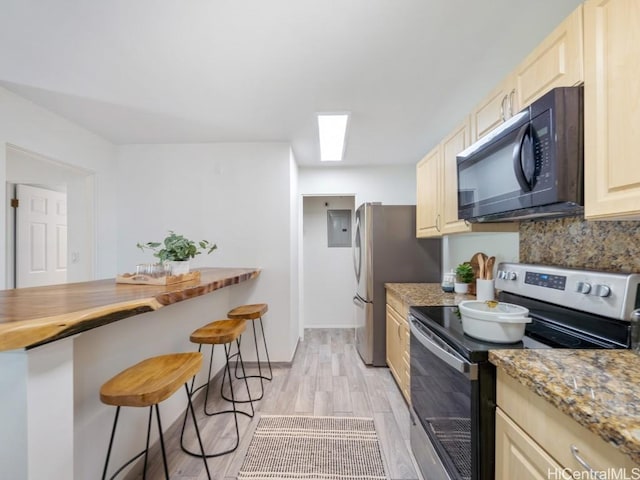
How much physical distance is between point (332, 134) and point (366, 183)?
3.95ft

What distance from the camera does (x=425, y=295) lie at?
7.25 ft

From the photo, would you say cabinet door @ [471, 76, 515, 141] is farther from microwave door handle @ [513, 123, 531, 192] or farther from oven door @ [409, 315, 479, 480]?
oven door @ [409, 315, 479, 480]

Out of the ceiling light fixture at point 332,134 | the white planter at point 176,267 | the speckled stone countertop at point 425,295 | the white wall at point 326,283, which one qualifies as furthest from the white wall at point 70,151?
the speckled stone countertop at point 425,295

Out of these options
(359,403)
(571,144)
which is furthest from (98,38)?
(359,403)

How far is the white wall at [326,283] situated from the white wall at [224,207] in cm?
A: 145

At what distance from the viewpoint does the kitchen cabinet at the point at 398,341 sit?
7.17 ft

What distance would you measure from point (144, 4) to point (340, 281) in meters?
3.86

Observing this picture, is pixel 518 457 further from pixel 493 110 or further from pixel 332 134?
pixel 332 134

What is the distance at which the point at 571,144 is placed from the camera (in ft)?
3.38

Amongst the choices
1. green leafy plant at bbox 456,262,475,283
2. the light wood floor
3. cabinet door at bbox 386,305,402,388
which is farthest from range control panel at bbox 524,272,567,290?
the light wood floor

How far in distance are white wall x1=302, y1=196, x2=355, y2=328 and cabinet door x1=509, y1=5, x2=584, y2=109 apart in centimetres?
329

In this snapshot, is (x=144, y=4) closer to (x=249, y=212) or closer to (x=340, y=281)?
(x=249, y=212)

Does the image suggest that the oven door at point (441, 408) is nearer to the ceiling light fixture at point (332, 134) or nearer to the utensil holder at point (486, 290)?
the utensil holder at point (486, 290)

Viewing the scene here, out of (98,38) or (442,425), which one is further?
(98,38)
